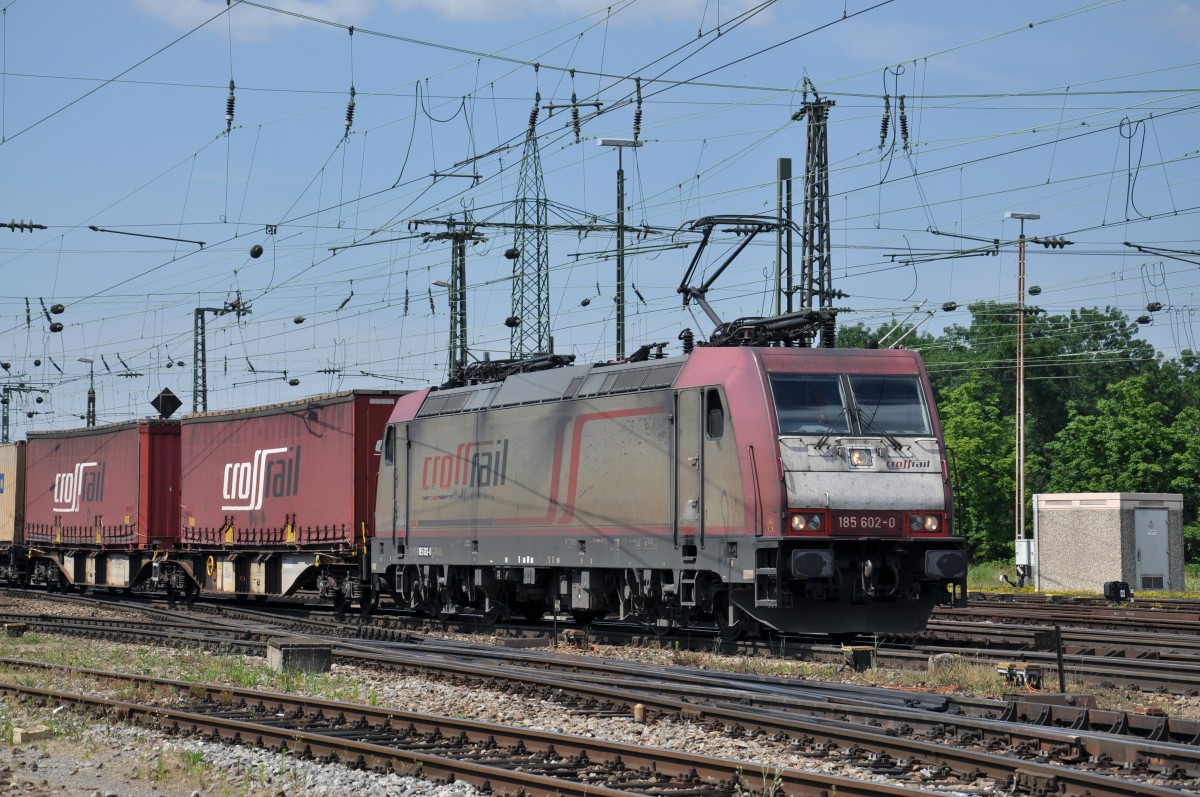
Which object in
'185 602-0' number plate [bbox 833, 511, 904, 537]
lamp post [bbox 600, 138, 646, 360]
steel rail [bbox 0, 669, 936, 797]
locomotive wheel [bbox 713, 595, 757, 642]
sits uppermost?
lamp post [bbox 600, 138, 646, 360]

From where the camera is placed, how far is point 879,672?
15.9 metres

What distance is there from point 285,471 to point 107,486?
353 inches

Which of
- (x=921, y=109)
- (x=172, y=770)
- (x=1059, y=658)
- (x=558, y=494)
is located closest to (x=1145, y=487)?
(x=921, y=109)

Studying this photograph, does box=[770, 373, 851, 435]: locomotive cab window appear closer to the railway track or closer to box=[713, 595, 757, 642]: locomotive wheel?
box=[713, 595, 757, 642]: locomotive wheel

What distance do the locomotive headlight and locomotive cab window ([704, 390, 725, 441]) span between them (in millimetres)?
1589

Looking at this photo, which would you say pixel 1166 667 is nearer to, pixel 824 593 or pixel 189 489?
pixel 824 593

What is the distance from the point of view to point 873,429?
1797 centimetres

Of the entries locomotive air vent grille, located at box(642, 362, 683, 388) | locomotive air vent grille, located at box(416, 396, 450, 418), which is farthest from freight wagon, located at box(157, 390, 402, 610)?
locomotive air vent grille, located at box(642, 362, 683, 388)

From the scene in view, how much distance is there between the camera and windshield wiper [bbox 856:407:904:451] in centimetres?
1791

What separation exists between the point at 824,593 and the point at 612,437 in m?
3.87

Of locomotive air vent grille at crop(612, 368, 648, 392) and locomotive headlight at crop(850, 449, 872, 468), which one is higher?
locomotive air vent grille at crop(612, 368, 648, 392)

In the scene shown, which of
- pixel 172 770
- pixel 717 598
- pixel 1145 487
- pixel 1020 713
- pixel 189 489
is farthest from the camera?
pixel 1145 487

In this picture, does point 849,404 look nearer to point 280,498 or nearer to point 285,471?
point 285,471

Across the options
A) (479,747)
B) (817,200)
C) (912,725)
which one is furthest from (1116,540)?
(479,747)
